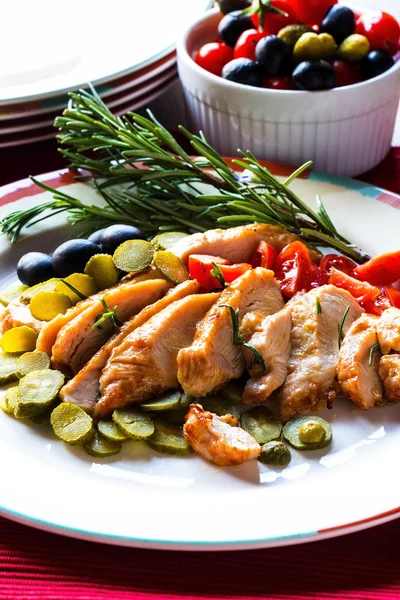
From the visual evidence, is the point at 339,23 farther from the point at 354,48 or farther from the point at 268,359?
the point at 268,359

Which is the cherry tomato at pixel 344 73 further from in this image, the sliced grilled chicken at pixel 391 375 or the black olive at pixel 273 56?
the sliced grilled chicken at pixel 391 375

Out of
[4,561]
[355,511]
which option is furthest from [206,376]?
[4,561]

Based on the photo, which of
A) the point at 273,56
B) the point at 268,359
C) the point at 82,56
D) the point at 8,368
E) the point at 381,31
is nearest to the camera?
the point at 268,359

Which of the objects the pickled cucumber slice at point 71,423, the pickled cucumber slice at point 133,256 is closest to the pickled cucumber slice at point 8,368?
the pickled cucumber slice at point 71,423

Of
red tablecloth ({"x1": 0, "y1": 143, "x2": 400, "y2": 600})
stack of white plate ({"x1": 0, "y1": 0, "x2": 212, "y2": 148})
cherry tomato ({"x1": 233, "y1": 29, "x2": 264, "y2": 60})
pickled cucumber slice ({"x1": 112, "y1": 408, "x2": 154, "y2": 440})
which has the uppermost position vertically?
cherry tomato ({"x1": 233, "y1": 29, "x2": 264, "y2": 60})

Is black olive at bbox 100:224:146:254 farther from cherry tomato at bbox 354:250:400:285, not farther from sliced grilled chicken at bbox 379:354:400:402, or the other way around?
sliced grilled chicken at bbox 379:354:400:402

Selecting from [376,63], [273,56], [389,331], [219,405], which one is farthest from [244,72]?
[219,405]

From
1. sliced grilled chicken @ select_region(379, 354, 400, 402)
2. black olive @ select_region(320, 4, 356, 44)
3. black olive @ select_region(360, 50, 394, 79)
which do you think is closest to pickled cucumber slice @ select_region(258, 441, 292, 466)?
sliced grilled chicken @ select_region(379, 354, 400, 402)
